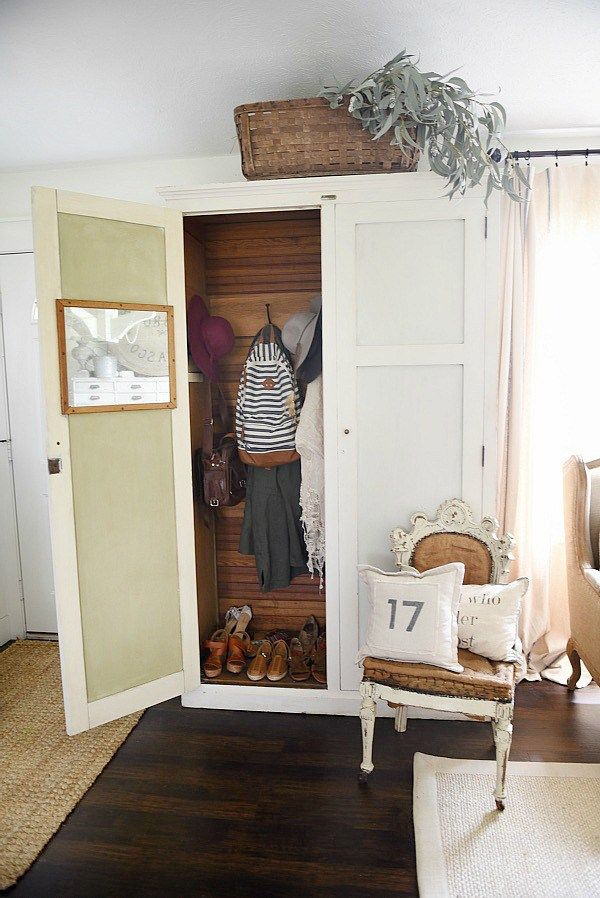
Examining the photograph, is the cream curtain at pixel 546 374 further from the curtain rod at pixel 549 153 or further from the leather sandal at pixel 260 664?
the leather sandal at pixel 260 664

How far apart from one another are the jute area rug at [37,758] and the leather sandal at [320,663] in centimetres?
78

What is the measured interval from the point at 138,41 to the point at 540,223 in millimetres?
1819

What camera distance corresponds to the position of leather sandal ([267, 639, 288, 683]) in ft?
8.72

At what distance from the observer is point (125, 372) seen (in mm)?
2381

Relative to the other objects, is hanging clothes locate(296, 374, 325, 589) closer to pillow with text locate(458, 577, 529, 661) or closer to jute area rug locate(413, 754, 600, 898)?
pillow with text locate(458, 577, 529, 661)

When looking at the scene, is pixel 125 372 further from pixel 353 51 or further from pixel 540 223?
pixel 540 223

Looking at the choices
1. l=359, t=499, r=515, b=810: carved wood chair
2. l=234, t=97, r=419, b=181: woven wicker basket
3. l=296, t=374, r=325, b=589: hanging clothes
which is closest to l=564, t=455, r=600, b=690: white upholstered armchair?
l=359, t=499, r=515, b=810: carved wood chair

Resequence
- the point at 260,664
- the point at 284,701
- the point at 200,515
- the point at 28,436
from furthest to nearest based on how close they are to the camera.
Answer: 1. the point at 28,436
2. the point at 200,515
3. the point at 260,664
4. the point at 284,701

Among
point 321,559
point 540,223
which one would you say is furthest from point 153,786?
point 540,223

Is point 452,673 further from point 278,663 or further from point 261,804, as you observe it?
point 278,663

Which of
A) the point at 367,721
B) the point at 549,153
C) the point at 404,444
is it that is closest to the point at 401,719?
the point at 367,721

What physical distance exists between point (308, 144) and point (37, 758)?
254cm

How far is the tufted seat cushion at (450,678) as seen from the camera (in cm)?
196

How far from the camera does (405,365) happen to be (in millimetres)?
2389
